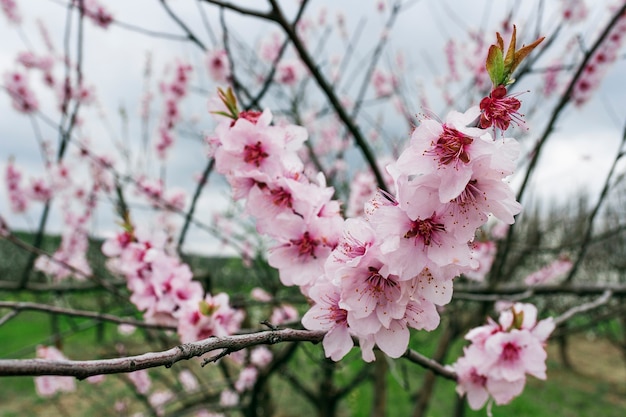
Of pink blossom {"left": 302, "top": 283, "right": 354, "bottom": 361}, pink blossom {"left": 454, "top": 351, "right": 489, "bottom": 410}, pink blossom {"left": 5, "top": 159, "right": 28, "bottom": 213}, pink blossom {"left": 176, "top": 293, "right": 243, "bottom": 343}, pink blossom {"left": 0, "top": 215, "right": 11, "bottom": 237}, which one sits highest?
pink blossom {"left": 5, "top": 159, "right": 28, "bottom": 213}

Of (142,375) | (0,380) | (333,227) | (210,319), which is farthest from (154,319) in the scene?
(0,380)

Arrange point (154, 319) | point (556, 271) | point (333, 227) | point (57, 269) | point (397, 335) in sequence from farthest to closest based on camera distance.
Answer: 1. point (57, 269)
2. point (556, 271)
3. point (154, 319)
4. point (333, 227)
5. point (397, 335)

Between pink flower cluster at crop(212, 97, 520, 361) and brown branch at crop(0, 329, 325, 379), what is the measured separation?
17 cm

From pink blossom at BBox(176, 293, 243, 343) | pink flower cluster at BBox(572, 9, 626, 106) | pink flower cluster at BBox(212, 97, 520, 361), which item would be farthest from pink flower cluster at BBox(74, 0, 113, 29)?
pink flower cluster at BBox(572, 9, 626, 106)

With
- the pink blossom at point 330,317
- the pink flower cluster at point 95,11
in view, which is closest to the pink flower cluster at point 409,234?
the pink blossom at point 330,317

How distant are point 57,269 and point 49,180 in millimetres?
882

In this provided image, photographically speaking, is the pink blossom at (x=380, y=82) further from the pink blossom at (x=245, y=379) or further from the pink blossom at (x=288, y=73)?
the pink blossom at (x=245, y=379)

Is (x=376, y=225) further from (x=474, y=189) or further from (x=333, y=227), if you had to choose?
(x=333, y=227)

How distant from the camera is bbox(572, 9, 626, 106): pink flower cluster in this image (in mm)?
3502

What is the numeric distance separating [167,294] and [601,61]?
3.67 meters

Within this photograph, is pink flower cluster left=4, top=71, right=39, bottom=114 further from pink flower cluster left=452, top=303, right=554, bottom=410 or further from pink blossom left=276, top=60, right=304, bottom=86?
pink flower cluster left=452, top=303, right=554, bottom=410

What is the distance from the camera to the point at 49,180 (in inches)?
172

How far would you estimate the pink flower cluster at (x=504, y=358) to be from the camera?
1269 millimetres

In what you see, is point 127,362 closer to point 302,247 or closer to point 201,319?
point 302,247
